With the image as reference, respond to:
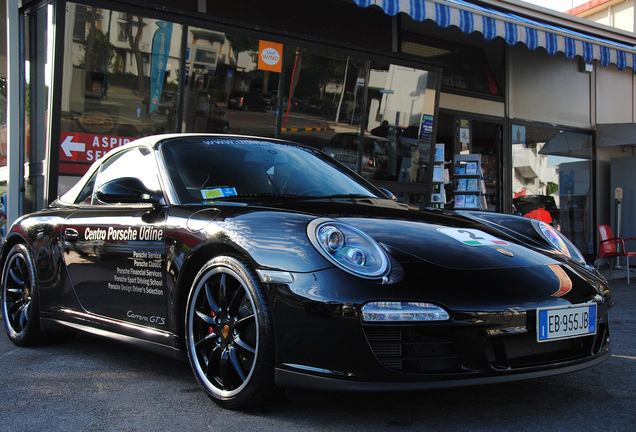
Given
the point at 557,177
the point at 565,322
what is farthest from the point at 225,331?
the point at 557,177

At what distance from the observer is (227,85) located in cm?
851

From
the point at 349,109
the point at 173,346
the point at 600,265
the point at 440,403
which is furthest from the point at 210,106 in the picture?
the point at 600,265

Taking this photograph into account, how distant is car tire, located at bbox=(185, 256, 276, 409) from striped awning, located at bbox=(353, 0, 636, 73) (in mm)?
5622

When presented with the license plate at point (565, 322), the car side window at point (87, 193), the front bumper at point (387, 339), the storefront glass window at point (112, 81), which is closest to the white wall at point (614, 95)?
the storefront glass window at point (112, 81)

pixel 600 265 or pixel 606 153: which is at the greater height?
pixel 606 153

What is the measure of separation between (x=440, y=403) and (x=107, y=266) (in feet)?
5.99

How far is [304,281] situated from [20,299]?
9.11 ft

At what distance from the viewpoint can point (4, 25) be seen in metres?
8.99

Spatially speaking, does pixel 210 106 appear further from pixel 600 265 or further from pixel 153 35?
pixel 600 265

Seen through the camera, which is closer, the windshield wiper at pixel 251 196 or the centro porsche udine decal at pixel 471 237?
the centro porsche udine decal at pixel 471 237

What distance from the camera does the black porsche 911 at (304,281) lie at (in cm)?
235

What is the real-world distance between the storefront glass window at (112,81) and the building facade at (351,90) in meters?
0.02

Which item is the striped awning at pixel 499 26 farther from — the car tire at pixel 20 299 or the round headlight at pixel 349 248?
the round headlight at pixel 349 248

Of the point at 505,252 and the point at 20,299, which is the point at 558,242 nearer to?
the point at 505,252
